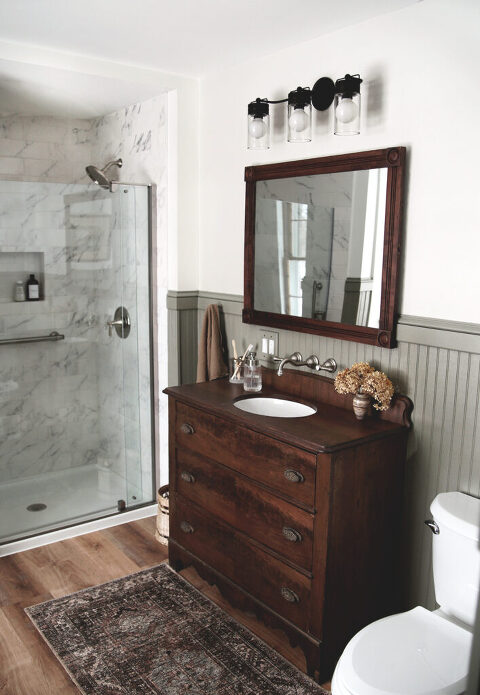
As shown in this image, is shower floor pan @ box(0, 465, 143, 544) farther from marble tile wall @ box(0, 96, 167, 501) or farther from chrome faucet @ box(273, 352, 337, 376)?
chrome faucet @ box(273, 352, 337, 376)

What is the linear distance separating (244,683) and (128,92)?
283cm

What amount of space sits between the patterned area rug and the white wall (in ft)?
4.73

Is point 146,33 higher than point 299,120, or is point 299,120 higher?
point 146,33

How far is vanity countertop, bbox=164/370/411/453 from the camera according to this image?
2.22m

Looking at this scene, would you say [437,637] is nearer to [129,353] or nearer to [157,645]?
[157,645]

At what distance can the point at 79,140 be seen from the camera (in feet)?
13.5

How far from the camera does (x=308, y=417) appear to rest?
97.4 inches

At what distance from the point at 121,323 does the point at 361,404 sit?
5.50 feet

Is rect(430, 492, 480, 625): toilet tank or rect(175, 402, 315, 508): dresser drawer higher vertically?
rect(175, 402, 315, 508): dresser drawer

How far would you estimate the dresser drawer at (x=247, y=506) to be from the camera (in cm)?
228

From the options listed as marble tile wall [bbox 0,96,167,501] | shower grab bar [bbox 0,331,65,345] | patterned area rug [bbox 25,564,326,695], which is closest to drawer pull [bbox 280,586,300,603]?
patterned area rug [bbox 25,564,326,695]

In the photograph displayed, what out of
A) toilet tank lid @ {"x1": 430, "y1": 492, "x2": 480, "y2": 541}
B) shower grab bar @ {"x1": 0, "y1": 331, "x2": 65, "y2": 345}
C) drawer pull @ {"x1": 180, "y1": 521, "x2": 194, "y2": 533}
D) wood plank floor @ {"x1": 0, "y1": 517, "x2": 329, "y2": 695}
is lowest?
wood plank floor @ {"x1": 0, "y1": 517, "x2": 329, "y2": 695}

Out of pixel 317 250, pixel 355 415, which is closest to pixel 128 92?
A: pixel 317 250

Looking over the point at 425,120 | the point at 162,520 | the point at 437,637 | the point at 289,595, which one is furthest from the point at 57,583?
the point at 425,120
